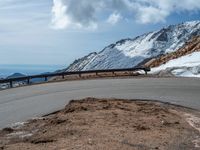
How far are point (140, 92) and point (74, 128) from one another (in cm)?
1105

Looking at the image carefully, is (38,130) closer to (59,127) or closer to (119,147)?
(59,127)

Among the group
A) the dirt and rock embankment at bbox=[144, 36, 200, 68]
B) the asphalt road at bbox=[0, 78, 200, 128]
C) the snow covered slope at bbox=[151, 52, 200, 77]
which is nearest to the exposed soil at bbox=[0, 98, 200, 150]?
the asphalt road at bbox=[0, 78, 200, 128]

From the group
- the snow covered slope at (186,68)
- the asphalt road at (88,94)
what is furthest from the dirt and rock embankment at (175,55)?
the asphalt road at (88,94)

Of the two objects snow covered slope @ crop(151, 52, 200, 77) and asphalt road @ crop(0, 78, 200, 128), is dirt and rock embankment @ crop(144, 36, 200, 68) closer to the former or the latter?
snow covered slope @ crop(151, 52, 200, 77)

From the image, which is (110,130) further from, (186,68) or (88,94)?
(186,68)

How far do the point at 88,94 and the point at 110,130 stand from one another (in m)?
11.3

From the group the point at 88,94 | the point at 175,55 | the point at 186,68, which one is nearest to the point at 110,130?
the point at 88,94

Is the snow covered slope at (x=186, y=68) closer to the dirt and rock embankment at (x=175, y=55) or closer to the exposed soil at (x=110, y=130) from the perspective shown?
the dirt and rock embankment at (x=175, y=55)

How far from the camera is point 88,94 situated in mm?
Answer: 24156

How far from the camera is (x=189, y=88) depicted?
81.6ft

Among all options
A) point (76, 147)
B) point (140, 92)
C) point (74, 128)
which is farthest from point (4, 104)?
point (76, 147)

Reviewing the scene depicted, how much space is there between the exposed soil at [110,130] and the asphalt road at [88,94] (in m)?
2.08

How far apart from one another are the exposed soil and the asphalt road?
2078 mm

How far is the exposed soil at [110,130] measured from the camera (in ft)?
37.6
